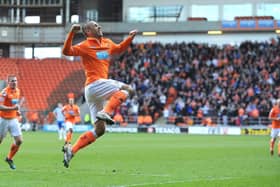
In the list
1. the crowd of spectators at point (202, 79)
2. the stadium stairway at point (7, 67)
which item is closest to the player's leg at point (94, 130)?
the crowd of spectators at point (202, 79)

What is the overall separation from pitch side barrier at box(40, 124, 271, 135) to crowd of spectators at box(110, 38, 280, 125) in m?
0.89

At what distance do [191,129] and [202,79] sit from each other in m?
5.56

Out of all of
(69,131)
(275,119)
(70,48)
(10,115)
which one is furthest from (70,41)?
(69,131)

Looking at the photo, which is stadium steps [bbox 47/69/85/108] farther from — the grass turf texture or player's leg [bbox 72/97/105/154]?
player's leg [bbox 72/97/105/154]

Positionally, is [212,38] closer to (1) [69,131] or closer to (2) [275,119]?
(1) [69,131]

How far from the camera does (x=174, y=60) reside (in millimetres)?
59969

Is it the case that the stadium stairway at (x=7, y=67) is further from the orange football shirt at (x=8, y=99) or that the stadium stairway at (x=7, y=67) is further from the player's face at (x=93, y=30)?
the player's face at (x=93, y=30)

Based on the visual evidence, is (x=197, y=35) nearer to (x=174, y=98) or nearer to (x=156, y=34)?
(x=156, y=34)

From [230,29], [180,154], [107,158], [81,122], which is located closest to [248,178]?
[107,158]

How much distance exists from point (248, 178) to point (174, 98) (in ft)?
134

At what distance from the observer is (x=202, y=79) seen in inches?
2238

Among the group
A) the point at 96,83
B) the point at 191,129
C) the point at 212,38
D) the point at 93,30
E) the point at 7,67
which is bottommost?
the point at 191,129

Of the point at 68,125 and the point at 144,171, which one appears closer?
the point at 144,171

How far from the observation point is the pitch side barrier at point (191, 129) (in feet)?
169
